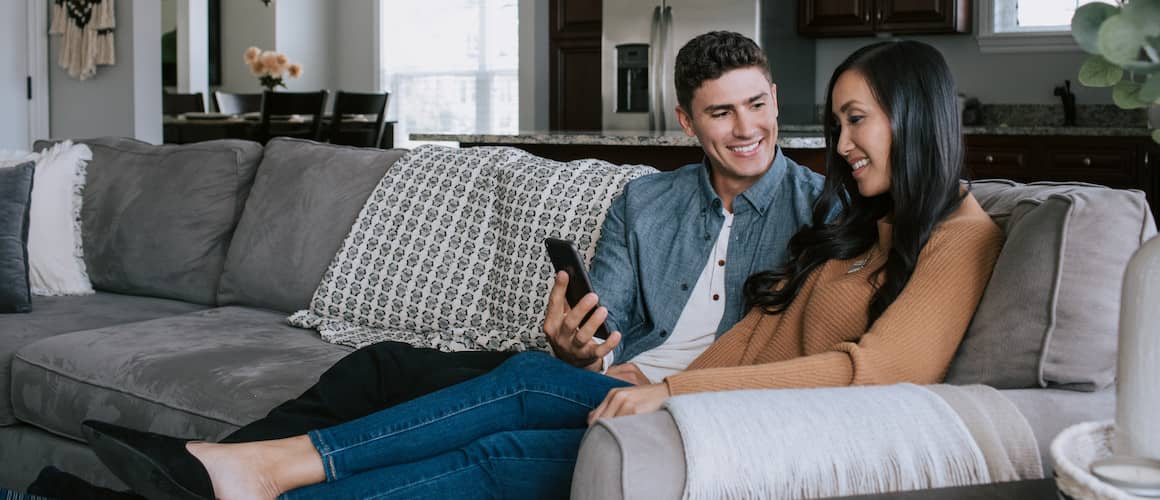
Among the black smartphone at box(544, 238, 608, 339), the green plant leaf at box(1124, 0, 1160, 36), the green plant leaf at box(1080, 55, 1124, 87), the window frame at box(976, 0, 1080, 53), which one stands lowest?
the black smartphone at box(544, 238, 608, 339)

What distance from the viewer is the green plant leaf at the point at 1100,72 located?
0.83 metres

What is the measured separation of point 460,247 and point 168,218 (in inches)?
40.8

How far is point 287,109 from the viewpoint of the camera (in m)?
6.21

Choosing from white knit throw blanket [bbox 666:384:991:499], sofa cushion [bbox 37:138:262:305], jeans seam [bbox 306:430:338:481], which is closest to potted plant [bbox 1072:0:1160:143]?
white knit throw blanket [bbox 666:384:991:499]

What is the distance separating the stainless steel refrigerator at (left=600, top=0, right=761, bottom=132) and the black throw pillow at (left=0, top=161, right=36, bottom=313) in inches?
130

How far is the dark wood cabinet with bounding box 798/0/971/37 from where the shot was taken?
17.6 ft

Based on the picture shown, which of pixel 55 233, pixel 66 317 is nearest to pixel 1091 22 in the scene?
pixel 66 317

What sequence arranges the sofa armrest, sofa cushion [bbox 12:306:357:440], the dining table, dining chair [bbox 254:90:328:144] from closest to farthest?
1. the sofa armrest
2. sofa cushion [bbox 12:306:357:440]
3. dining chair [bbox 254:90:328:144]
4. the dining table

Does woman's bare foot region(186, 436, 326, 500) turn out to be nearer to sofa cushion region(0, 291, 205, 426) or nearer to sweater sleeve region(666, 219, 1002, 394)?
sweater sleeve region(666, 219, 1002, 394)

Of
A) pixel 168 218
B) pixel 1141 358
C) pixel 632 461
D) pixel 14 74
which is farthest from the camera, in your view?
pixel 14 74

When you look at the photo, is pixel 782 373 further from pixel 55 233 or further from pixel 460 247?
pixel 55 233

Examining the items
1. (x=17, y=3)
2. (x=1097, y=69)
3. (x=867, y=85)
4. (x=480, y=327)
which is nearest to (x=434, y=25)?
(x=17, y=3)

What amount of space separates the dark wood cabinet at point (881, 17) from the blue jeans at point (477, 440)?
14.3ft

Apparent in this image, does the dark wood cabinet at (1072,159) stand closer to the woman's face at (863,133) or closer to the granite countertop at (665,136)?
the granite countertop at (665,136)
